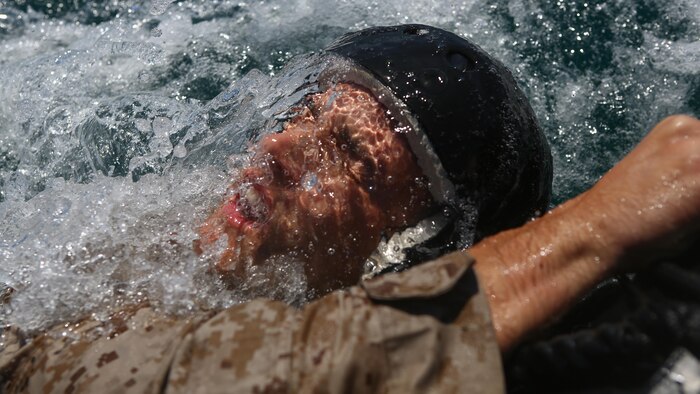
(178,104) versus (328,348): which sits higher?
(328,348)

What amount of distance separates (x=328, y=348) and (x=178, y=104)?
288cm

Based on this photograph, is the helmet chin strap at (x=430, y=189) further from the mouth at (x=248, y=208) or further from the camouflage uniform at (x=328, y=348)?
the camouflage uniform at (x=328, y=348)

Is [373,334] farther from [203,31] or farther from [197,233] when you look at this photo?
[203,31]

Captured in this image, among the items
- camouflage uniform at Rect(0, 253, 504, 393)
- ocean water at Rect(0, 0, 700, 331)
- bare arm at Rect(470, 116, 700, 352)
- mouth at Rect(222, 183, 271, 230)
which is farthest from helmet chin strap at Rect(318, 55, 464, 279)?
camouflage uniform at Rect(0, 253, 504, 393)

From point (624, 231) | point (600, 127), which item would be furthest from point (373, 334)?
point (600, 127)

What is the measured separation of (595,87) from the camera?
15.6 ft

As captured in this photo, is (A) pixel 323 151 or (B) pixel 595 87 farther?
(B) pixel 595 87

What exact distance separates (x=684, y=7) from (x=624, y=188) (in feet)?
11.7

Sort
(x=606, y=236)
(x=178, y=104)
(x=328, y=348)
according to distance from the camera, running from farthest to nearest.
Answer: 1. (x=178, y=104)
2. (x=606, y=236)
3. (x=328, y=348)

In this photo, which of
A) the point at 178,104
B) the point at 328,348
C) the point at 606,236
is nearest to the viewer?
the point at 328,348

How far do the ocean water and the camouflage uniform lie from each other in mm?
430

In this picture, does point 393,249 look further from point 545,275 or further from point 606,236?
point 606,236

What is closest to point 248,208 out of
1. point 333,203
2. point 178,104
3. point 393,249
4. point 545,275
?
point 333,203

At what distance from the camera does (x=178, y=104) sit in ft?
14.3
